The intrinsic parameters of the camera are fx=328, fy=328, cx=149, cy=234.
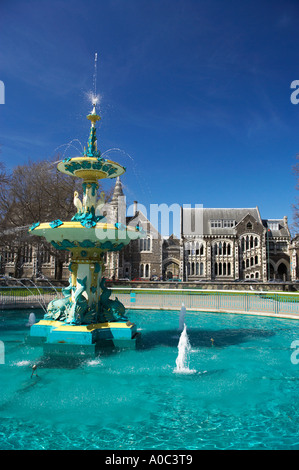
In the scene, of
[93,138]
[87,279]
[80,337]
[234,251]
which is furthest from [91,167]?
[234,251]

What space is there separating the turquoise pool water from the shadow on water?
8.6 inches

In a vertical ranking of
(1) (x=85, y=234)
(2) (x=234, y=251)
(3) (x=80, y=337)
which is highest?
(2) (x=234, y=251)

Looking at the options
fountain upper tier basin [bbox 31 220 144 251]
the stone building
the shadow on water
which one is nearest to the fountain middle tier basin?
the shadow on water

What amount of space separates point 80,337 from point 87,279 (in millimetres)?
1832

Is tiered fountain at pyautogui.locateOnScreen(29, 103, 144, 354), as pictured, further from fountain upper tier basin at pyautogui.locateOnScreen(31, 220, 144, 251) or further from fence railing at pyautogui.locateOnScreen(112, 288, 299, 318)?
fence railing at pyautogui.locateOnScreen(112, 288, 299, 318)

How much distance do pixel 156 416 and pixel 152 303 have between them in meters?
14.9

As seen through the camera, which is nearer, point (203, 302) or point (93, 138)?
point (93, 138)

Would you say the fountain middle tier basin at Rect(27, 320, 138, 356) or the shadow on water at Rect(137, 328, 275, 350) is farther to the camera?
the shadow on water at Rect(137, 328, 275, 350)

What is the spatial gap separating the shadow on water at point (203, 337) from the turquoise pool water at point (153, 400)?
22 cm

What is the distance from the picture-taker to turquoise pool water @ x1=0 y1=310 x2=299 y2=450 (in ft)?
15.4

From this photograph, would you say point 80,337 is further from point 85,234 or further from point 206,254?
point 206,254

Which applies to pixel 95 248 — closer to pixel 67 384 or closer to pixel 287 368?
pixel 67 384

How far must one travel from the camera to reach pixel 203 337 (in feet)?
38.6

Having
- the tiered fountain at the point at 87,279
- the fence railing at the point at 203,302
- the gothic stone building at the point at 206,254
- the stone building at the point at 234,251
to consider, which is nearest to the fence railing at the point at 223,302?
the fence railing at the point at 203,302
